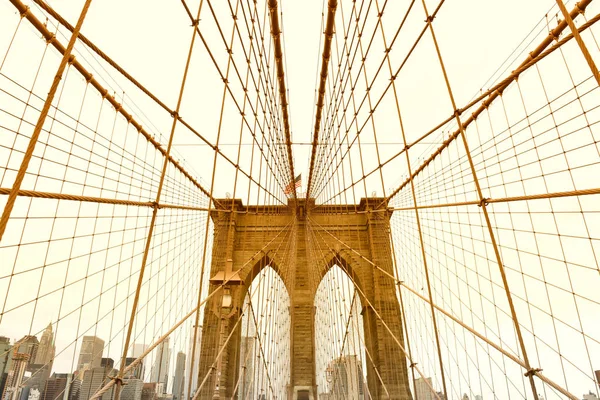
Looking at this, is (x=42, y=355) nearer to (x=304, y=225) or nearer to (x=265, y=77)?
(x=265, y=77)

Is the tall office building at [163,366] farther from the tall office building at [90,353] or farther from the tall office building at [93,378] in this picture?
the tall office building at [90,353]

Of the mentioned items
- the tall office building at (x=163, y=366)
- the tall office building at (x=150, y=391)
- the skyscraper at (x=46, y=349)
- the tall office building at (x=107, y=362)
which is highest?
the skyscraper at (x=46, y=349)

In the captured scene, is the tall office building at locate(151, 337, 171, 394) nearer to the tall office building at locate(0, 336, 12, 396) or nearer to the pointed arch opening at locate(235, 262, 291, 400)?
the pointed arch opening at locate(235, 262, 291, 400)

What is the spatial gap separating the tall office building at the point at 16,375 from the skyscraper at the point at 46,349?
0.41 feet

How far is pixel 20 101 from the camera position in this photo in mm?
3621

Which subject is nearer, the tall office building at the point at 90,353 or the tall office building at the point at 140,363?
the tall office building at the point at 90,353

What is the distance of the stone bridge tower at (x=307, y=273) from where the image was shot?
1226 centimetres

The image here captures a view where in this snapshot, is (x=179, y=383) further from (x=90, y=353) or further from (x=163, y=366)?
(x=90, y=353)

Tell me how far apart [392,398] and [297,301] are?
468 centimetres

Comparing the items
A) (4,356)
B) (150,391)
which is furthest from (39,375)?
(150,391)

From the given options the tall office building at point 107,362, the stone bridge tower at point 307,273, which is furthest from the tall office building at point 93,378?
the stone bridge tower at point 307,273

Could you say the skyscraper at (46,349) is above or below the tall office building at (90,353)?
above

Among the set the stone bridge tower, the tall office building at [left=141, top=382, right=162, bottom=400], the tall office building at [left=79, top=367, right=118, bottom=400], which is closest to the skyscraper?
the tall office building at [left=79, top=367, right=118, bottom=400]

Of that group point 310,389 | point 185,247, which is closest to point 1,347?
point 185,247
